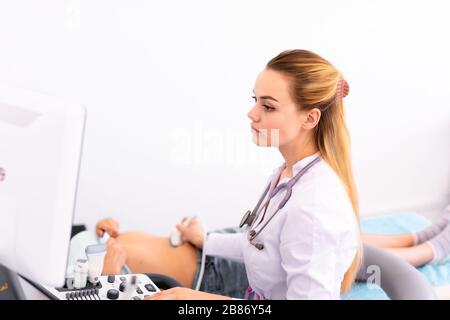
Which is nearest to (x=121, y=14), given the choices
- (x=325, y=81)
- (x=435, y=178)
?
(x=325, y=81)

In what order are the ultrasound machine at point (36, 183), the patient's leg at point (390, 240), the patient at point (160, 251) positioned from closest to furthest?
1. the ultrasound machine at point (36, 183)
2. the patient at point (160, 251)
3. the patient's leg at point (390, 240)

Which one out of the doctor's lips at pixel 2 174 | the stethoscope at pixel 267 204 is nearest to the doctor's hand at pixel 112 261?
the stethoscope at pixel 267 204

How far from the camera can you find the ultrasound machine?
68 cm

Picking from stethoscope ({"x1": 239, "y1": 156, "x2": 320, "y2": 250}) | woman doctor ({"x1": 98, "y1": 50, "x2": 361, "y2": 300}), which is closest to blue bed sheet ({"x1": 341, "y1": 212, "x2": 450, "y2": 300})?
woman doctor ({"x1": 98, "y1": 50, "x2": 361, "y2": 300})

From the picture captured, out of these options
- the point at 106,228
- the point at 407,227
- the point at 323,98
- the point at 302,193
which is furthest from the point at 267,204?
the point at 407,227

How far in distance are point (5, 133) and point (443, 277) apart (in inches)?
58.8

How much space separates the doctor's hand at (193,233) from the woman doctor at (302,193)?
0.44 m

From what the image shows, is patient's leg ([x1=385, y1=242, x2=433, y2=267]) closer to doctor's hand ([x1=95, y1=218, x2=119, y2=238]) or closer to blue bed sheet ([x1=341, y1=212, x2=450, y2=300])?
blue bed sheet ([x1=341, y1=212, x2=450, y2=300])

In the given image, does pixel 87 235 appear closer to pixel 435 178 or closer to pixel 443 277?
pixel 443 277

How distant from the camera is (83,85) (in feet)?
5.88

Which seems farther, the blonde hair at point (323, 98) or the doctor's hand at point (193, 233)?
the doctor's hand at point (193, 233)

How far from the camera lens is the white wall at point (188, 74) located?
174cm

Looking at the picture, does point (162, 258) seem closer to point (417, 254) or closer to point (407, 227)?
point (417, 254)

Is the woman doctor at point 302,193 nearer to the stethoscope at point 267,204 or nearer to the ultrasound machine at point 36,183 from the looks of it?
the stethoscope at point 267,204
